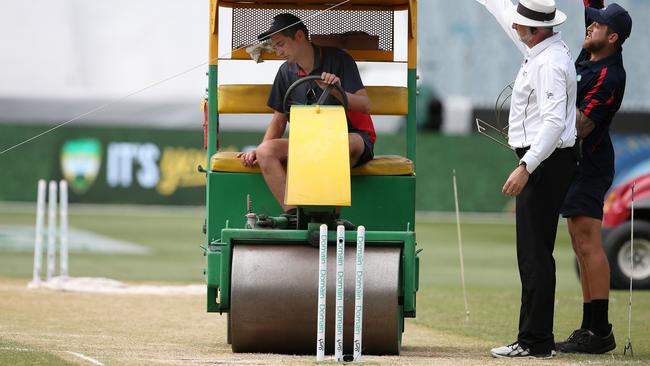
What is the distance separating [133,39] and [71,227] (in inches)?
407

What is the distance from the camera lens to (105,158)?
25.5 m

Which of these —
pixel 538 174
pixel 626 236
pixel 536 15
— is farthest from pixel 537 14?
pixel 626 236

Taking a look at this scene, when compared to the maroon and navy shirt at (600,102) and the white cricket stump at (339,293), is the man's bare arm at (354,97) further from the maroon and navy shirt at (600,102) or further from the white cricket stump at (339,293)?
the maroon and navy shirt at (600,102)

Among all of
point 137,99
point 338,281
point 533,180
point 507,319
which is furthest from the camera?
point 137,99

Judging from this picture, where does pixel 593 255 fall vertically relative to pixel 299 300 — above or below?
above

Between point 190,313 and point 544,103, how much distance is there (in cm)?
423

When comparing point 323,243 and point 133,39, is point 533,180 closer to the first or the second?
point 323,243

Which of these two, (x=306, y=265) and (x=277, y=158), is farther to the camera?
(x=277, y=158)

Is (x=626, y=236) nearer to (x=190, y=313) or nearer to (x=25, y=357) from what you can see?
(x=190, y=313)

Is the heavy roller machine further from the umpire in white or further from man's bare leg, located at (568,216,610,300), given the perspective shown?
man's bare leg, located at (568,216,610,300)

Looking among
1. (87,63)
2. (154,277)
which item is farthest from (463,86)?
(154,277)

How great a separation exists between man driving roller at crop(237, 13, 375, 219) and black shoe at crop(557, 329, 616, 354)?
167 centimetres

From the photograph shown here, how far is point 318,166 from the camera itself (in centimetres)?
763

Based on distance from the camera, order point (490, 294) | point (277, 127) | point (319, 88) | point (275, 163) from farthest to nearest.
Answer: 1. point (490, 294)
2. point (277, 127)
3. point (319, 88)
4. point (275, 163)
